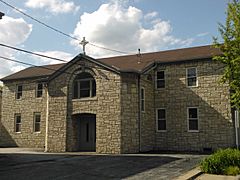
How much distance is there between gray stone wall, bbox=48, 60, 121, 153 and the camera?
64.8 ft

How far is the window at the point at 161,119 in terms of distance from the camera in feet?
75.6

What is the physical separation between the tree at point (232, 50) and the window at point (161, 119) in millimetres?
8079

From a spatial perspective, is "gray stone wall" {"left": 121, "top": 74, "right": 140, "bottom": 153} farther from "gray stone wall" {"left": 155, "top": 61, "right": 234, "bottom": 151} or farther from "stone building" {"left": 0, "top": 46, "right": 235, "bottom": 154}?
"gray stone wall" {"left": 155, "top": 61, "right": 234, "bottom": 151}

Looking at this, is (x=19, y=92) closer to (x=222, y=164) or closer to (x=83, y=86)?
(x=83, y=86)

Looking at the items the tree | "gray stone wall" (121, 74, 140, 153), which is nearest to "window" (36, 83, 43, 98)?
"gray stone wall" (121, 74, 140, 153)

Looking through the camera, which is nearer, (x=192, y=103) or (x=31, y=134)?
(x=192, y=103)

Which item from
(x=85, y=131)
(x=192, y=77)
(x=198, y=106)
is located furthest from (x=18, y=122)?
(x=198, y=106)

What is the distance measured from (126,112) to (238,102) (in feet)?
24.5

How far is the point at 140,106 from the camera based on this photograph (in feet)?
69.1

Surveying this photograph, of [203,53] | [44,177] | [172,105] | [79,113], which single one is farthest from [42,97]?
[44,177]

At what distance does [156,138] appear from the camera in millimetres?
22953

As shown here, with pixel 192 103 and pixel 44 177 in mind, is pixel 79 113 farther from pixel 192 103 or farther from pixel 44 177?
pixel 44 177

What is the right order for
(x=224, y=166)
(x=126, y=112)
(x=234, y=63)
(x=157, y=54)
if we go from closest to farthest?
1. (x=224, y=166)
2. (x=234, y=63)
3. (x=126, y=112)
4. (x=157, y=54)

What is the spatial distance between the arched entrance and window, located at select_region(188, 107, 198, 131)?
7.09m
